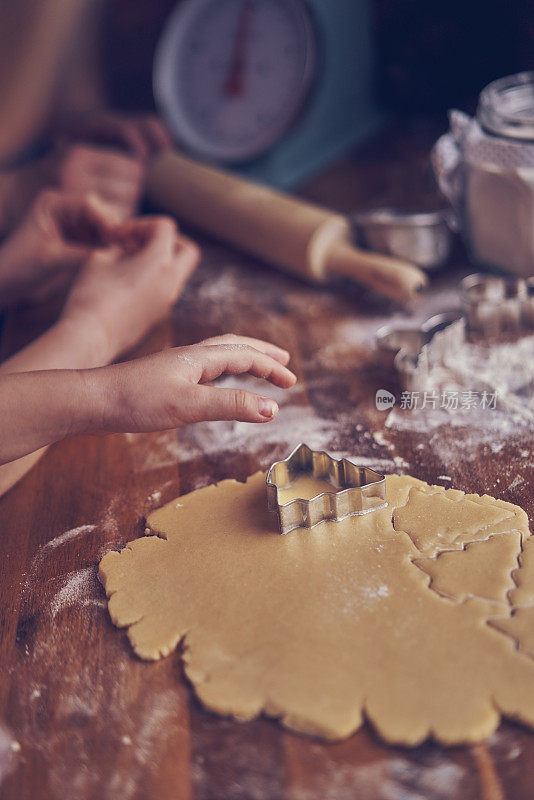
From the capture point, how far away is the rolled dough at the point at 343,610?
737 millimetres

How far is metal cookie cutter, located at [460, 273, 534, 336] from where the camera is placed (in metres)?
1.29

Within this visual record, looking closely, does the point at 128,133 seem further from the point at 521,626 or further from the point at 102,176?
the point at 521,626

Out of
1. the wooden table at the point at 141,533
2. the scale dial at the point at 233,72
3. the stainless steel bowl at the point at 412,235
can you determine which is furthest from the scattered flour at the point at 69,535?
the scale dial at the point at 233,72

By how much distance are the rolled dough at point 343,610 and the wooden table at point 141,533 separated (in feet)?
0.08

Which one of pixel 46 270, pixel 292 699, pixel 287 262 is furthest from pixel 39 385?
pixel 287 262

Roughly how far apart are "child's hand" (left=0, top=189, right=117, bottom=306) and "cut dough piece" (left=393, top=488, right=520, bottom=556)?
2.65ft

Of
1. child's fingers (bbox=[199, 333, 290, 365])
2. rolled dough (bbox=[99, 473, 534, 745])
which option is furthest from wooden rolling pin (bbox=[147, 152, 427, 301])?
rolled dough (bbox=[99, 473, 534, 745])

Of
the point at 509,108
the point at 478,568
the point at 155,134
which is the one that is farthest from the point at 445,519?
the point at 155,134

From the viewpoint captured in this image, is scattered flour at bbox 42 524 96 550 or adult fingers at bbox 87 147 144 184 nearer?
scattered flour at bbox 42 524 96 550

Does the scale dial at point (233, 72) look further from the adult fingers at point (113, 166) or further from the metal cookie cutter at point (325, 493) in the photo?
the metal cookie cutter at point (325, 493)

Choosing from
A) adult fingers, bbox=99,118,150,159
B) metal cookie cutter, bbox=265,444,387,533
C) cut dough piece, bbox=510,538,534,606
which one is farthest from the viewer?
adult fingers, bbox=99,118,150,159

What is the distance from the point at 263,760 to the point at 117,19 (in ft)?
6.16

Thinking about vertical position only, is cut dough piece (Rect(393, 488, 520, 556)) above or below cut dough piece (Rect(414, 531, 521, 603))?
below

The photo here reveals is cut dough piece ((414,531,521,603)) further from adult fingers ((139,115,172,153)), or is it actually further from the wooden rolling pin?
adult fingers ((139,115,172,153))
